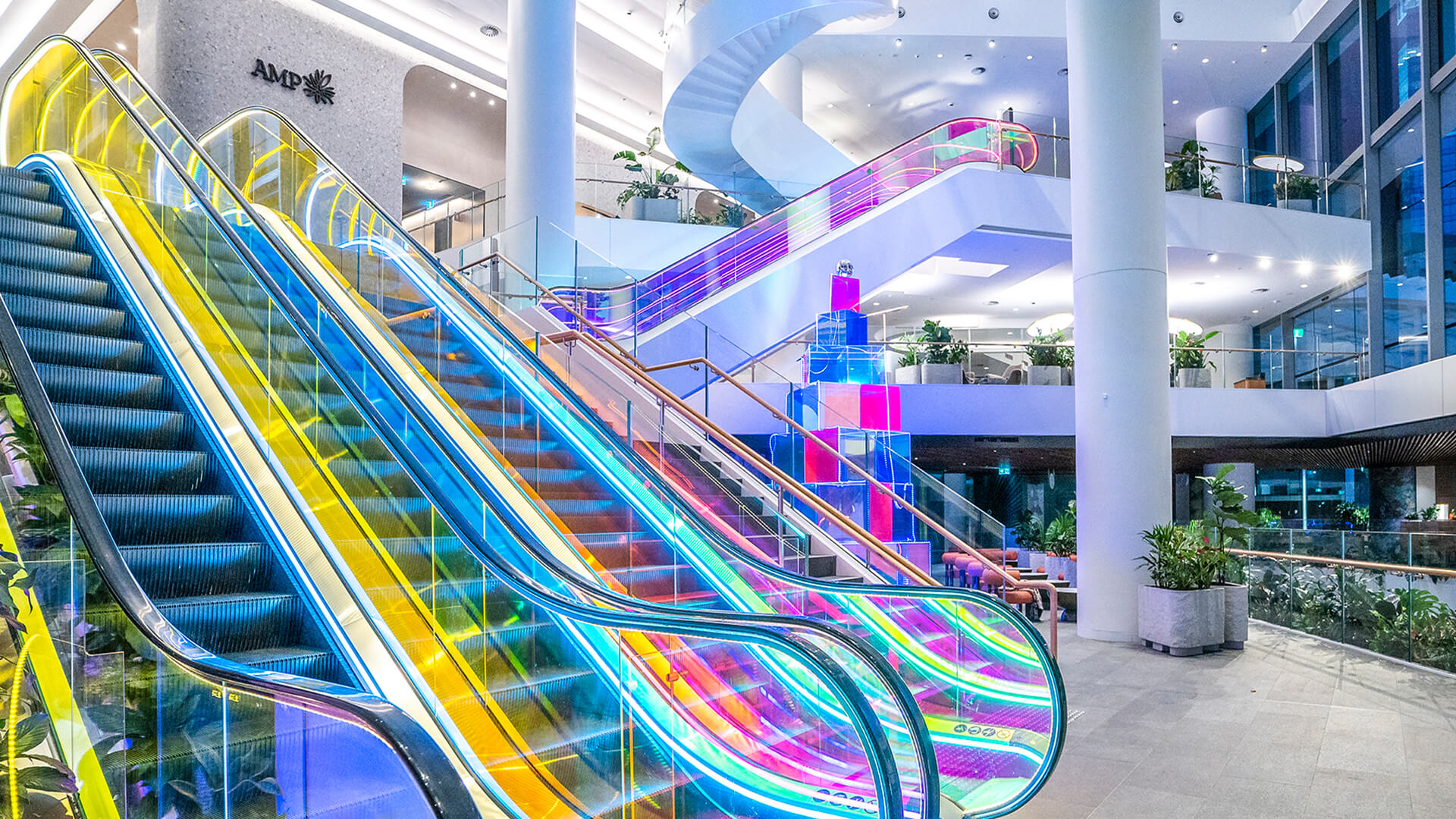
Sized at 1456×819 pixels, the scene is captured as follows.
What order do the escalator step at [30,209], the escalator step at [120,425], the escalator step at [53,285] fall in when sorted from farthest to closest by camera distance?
the escalator step at [30,209], the escalator step at [53,285], the escalator step at [120,425]

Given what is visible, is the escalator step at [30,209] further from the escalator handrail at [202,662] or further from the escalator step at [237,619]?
the escalator step at [237,619]

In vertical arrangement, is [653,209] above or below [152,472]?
above

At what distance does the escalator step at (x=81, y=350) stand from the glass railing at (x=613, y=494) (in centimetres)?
160

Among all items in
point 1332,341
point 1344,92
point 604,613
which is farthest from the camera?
point 1332,341

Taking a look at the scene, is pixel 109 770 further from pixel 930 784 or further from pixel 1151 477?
pixel 1151 477

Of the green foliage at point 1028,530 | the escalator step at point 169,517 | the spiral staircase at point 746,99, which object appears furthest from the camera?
the green foliage at point 1028,530

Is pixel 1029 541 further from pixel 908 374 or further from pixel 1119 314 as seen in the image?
pixel 1119 314

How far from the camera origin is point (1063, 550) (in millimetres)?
15820

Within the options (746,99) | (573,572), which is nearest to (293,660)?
(573,572)

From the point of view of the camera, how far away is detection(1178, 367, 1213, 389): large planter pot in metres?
15.7

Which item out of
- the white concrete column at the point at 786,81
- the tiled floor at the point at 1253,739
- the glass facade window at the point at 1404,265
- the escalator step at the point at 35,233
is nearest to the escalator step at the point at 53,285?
the escalator step at the point at 35,233

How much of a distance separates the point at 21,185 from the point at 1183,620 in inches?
373

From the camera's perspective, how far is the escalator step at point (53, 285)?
5.28 m

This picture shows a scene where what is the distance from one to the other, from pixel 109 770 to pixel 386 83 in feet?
50.6
